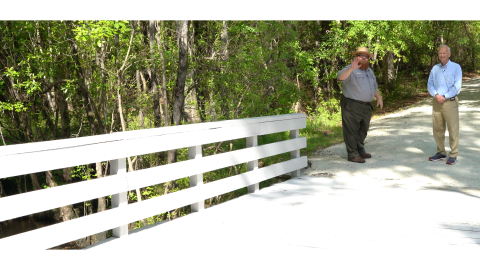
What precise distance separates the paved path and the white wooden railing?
9.4 inches

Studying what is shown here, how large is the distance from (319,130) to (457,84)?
7864mm

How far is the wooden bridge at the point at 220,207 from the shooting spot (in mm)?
3533

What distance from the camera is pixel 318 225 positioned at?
4.54 meters

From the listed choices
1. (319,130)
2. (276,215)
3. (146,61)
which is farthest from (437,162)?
(146,61)

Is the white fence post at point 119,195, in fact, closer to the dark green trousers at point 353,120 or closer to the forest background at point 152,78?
the dark green trousers at point 353,120

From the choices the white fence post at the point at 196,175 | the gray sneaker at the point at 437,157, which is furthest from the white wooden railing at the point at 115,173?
the gray sneaker at the point at 437,157

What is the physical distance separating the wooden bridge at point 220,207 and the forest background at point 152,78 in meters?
5.18

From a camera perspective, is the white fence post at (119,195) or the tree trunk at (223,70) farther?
the tree trunk at (223,70)

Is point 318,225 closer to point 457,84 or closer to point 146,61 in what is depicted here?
point 457,84

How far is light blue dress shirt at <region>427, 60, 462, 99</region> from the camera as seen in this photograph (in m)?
7.95

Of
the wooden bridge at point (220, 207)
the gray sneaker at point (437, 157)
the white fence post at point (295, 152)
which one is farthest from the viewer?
the gray sneaker at point (437, 157)

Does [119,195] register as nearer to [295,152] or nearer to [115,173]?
[115,173]

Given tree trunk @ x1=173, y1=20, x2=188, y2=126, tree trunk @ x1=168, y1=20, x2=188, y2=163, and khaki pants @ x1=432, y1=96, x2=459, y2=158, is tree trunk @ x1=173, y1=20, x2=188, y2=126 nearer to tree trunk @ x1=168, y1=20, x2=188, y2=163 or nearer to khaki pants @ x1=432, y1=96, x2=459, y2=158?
tree trunk @ x1=168, y1=20, x2=188, y2=163

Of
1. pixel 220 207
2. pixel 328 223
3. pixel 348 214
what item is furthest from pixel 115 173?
pixel 348 214
